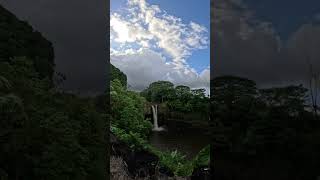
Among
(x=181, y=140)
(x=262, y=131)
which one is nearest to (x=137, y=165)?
(x=181, y=140)

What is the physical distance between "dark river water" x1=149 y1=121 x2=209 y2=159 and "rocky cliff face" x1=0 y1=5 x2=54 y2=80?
9.92ft

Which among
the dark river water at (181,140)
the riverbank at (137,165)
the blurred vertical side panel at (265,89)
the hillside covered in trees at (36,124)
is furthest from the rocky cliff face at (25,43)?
the dark river water at (181,140)

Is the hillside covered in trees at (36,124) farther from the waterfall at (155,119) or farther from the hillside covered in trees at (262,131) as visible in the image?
the waterfall at (155,119)

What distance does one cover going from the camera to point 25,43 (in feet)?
19.5

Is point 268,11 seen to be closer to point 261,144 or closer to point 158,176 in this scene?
point 261,144

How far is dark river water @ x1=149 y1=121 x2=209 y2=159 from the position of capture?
26.9 feet

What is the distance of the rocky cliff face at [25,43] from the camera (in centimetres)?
564

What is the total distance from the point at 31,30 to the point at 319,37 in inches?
149

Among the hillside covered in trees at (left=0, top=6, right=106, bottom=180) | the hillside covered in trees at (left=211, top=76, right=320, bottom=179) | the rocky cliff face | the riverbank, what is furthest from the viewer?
the riverbank

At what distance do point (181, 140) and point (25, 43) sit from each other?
3609 millimetres

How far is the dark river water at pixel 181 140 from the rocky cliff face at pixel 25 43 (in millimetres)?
3022

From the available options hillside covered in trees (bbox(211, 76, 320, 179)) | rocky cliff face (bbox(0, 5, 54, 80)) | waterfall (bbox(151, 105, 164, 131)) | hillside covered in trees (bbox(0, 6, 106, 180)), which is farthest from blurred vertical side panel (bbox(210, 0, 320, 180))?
rocky cliff face (bbox(0, 5, 54, 80))

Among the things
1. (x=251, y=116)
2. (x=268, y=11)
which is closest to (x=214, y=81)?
(x=251, y=116)

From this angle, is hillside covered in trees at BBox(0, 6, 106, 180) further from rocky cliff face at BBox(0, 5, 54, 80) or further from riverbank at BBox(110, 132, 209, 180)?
riverbank at BBox(110, 132, 209, 180)
